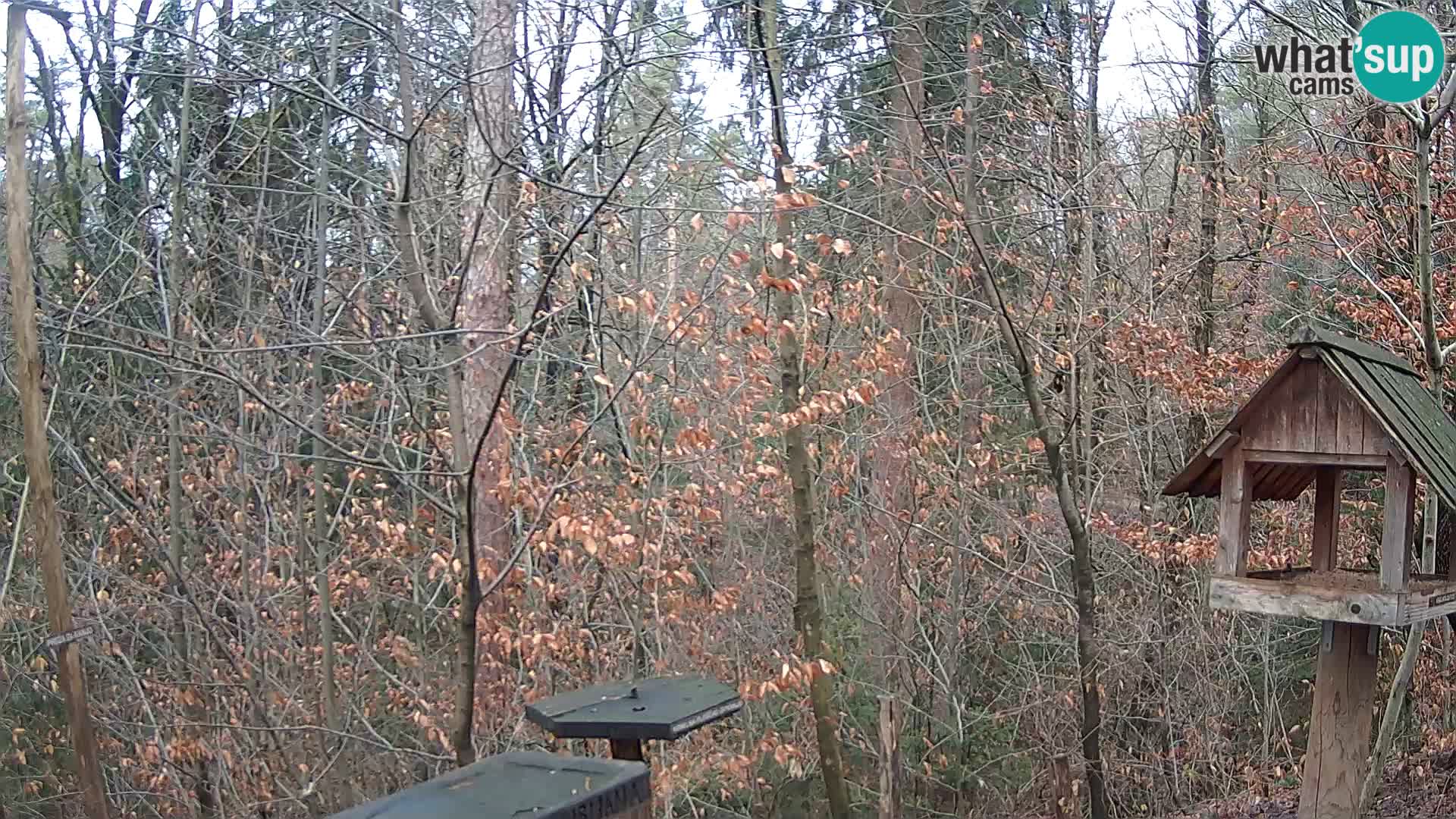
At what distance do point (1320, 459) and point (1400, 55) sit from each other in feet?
11.3

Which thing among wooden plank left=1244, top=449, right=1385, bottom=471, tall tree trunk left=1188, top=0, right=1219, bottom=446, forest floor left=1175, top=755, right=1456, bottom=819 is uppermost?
tall tree trunk left=1188, top=0, right=1219, bottom=446

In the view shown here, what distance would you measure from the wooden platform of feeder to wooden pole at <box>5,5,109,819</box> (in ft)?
15.8

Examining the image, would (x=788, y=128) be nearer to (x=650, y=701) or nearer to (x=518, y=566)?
(x=518, y=566)

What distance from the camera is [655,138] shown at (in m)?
4.54

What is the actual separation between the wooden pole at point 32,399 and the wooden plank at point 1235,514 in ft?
15.8

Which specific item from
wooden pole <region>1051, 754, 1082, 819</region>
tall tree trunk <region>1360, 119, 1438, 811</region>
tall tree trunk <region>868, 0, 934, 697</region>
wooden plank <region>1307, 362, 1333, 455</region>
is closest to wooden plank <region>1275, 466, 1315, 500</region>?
tall tree trunk <region>1360, 119, 1438, 811</region>

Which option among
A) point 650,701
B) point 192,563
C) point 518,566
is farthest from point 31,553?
point 650,701

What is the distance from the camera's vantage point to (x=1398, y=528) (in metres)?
3.76

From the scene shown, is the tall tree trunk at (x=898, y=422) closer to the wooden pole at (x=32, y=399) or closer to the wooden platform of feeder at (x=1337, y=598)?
the wooden platform of feeder at (x=1337, y=598)

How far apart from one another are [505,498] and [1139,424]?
17.3ft

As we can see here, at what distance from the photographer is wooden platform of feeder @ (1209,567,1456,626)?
12.1 ft

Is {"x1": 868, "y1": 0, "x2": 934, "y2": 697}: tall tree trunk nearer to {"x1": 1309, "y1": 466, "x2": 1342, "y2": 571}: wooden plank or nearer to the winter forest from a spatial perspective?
the winter forest

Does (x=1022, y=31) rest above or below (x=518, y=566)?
above

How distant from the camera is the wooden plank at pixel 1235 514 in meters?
4.06
